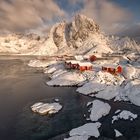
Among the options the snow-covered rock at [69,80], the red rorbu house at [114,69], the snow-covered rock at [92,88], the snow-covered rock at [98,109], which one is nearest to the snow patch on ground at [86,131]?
the snow-covered rock at [98,109]

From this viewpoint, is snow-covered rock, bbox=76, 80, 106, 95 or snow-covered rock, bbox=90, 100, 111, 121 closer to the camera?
snow-covered rock, bbox=90, 100, 111, 121

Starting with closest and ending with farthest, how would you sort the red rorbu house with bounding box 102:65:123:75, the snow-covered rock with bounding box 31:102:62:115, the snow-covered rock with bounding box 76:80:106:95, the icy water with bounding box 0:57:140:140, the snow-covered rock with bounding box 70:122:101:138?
the snow-covered rock with bounding box 70:122:101:138 → the icy water with bounding box 0:57:140:140 → the snow-covered rock with bounding box 31:102:62:115 → the snow-covered rock with bounding box 76:80:106:95 → the red rorbu house with bounding box 102:65:123:75

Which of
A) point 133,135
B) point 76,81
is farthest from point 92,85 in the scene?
point 133,135

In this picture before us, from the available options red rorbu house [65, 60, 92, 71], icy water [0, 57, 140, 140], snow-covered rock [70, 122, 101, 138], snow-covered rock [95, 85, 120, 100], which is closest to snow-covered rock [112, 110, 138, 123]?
icy water [0, 57, 140, 140]

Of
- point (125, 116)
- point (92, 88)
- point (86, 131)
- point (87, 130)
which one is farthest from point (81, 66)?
point (86, 131)

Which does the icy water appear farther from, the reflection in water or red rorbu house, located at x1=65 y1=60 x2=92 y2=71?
red rorbu house, located at x1=65 y1=60 x2=92 y2=71

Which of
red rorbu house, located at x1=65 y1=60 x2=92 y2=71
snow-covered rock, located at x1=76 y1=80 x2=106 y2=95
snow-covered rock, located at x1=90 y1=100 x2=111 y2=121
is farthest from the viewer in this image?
red rorbu house, located at x1=65 y1=60 x2=92 y2=71

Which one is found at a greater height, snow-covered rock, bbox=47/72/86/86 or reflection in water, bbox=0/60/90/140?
snow-covered rock, bbox=47/72/86/86

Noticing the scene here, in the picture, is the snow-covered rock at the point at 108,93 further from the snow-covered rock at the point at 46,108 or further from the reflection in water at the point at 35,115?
the snow-covered rock at the point at 46,108
